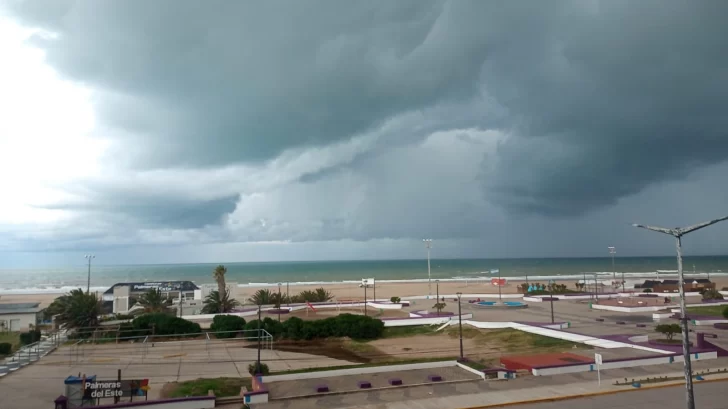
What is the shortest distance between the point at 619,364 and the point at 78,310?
151ft

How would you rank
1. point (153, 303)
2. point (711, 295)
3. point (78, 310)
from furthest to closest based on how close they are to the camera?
point (711, 295)
point (153, 303)
point (78, 310)

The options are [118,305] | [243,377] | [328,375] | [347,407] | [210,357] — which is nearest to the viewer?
[347,407]

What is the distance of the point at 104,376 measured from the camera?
2795 cm

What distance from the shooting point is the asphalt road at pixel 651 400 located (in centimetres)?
1852

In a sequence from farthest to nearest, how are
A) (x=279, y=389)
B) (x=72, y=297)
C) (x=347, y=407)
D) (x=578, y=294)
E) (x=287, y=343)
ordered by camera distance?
(x=578, y=294) < (x=72, y=297) < (x=287, y=343) < (x=279, y=389) < (x=347, y=407)

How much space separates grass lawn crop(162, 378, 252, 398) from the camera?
22.8m

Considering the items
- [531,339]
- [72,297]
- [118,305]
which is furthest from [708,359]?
[118,305]

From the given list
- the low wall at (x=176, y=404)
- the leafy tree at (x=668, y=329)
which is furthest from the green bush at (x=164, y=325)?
the leafy tree at (x=668, y=329)

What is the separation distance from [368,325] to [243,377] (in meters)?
16.4

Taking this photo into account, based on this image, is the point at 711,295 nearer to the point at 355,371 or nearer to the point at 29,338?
the point at 355,371

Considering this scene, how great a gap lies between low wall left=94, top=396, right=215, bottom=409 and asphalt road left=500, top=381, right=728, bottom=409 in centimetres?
1326

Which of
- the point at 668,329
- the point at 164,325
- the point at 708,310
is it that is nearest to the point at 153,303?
the point at 164,325

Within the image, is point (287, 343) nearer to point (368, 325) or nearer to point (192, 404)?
point (368, 325)

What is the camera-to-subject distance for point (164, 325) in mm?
41656
